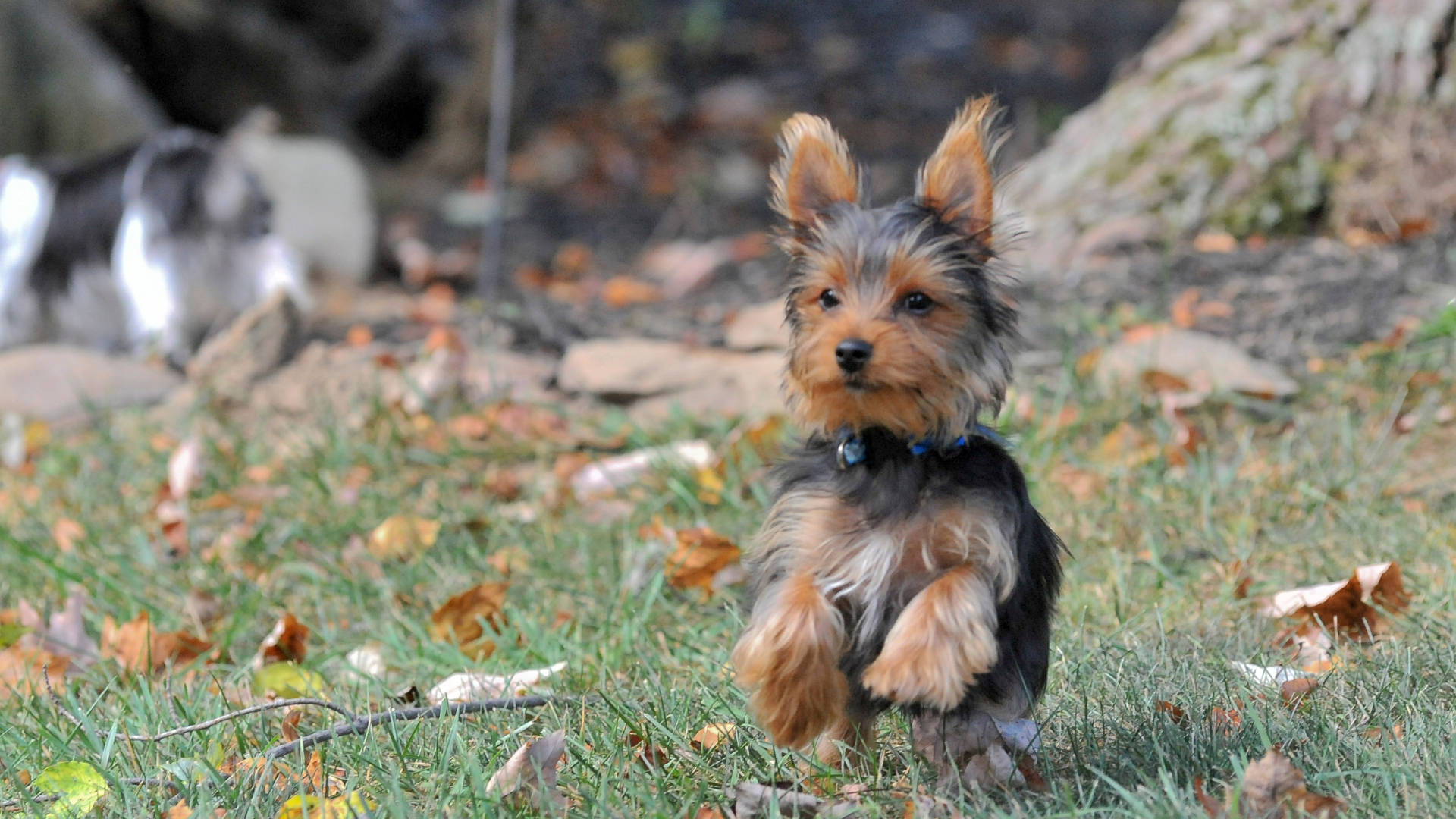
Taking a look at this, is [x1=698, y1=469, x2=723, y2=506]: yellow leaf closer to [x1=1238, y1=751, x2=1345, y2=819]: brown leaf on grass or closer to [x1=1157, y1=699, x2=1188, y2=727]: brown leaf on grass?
[x1=1157, y1=699, x2=1188, y2=727]: brown leaf on grass

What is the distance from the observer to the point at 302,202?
29.9 ft

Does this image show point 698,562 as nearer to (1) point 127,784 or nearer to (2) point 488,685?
(2) point 488,685

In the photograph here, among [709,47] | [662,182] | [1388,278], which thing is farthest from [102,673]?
[709,47]

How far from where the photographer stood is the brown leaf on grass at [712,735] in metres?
2.73

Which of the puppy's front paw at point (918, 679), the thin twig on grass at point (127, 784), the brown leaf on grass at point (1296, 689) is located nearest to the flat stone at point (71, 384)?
the thin twig on grass at point (127, 784)

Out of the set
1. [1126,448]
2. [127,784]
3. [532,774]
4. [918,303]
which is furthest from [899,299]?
[1126,448]

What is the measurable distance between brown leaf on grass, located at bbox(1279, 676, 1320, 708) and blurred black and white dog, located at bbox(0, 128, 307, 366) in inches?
233

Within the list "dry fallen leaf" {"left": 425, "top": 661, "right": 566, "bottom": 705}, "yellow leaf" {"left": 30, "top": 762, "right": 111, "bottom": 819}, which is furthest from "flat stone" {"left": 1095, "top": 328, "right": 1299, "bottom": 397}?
"yellow leaf" {"left": 30, "top": 762, "right": 111, "bottom": 819}

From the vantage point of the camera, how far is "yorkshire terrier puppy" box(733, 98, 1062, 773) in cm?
241

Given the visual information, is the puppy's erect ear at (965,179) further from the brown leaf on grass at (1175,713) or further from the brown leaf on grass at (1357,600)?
the brown leaf on grass at (1357,600)

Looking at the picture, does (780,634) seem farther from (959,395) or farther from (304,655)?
(304,655)

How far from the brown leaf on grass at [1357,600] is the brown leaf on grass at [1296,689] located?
18.9 inches

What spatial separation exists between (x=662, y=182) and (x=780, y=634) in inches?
369

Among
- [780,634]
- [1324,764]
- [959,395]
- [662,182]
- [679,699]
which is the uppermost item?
[959,395]
